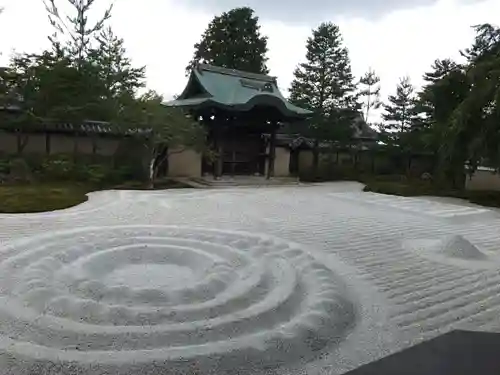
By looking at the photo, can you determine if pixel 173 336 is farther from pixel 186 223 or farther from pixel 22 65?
pixel 22 65

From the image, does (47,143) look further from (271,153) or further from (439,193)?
(439,193)

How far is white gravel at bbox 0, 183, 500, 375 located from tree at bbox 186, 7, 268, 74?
17.1m

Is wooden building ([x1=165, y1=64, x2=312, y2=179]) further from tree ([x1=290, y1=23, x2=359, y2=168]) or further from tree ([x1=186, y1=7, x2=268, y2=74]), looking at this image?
tree ([x1=186, y1=7, x2=268, y2=74])

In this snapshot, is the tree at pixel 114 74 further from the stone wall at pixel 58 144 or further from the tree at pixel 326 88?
the tree at pixel 326 88

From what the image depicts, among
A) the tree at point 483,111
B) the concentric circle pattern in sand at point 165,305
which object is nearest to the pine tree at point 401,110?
the tree at point 483,111

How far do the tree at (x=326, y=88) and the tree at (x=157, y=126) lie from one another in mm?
5812

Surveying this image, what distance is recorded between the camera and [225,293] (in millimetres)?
3338

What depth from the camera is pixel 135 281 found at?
11.7ft

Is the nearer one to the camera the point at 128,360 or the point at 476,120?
the point at 128,360

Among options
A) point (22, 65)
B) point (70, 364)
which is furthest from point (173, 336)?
point (22, 65)

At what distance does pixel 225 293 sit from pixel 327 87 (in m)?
14.9

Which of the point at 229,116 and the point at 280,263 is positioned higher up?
the point at 229,116

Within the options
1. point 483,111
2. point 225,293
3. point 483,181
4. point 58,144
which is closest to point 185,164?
point 58,144

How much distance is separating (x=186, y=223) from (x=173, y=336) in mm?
3465
